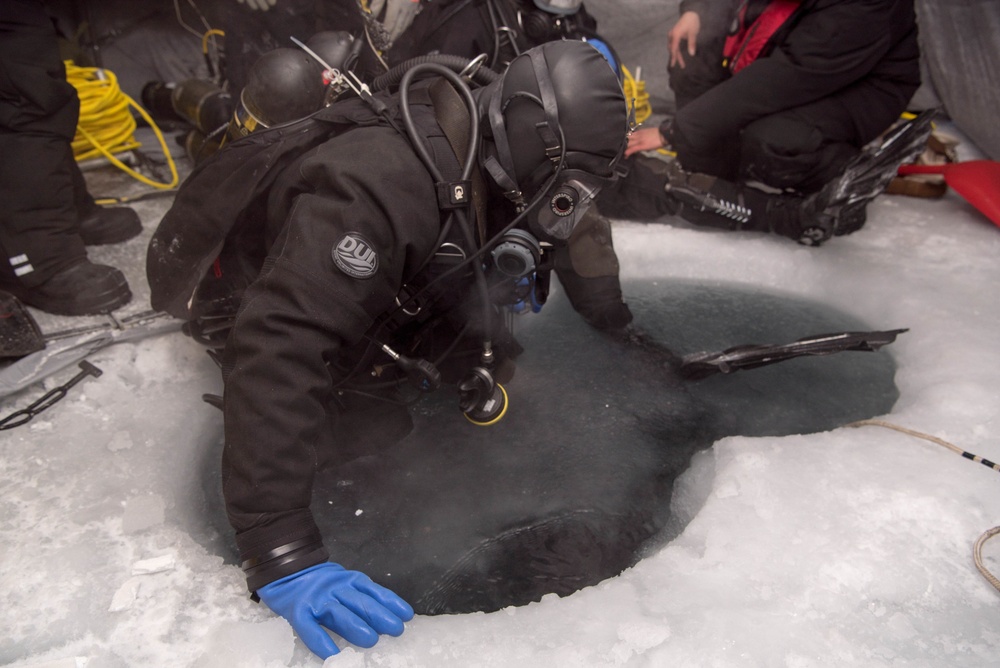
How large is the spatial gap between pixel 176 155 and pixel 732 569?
358 centimetres

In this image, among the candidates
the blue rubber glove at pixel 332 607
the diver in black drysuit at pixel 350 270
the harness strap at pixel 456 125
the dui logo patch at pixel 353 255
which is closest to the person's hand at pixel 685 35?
the diver in black drysuit at pixel 350 270

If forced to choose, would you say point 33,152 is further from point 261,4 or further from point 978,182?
point 978,182

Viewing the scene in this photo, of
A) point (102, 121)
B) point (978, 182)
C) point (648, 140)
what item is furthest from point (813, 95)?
point (102, 121)

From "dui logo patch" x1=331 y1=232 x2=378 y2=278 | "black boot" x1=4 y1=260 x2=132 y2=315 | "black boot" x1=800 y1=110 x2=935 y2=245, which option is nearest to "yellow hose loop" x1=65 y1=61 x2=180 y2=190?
"black boot" x1=4 y1=260 x2=132 y2=315

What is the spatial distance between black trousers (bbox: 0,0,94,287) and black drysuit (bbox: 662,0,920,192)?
250 centimetres

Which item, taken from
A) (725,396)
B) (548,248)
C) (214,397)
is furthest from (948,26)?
(214,397)

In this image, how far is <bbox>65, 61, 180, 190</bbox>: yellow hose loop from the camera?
3.03 metres

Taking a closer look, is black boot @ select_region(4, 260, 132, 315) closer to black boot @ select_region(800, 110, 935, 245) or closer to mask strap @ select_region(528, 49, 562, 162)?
mask strap @ select_region(528, 49, 562, 162)

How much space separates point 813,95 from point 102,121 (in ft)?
10.8

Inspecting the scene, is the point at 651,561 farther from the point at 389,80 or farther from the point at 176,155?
the point at 176,155

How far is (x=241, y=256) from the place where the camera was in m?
1.66

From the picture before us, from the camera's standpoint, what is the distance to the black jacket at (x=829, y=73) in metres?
2.52

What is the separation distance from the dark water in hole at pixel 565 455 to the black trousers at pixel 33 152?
3.64 ft

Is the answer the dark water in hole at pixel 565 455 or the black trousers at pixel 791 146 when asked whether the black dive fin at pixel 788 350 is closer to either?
the dark water in hole at pixel 565 455
